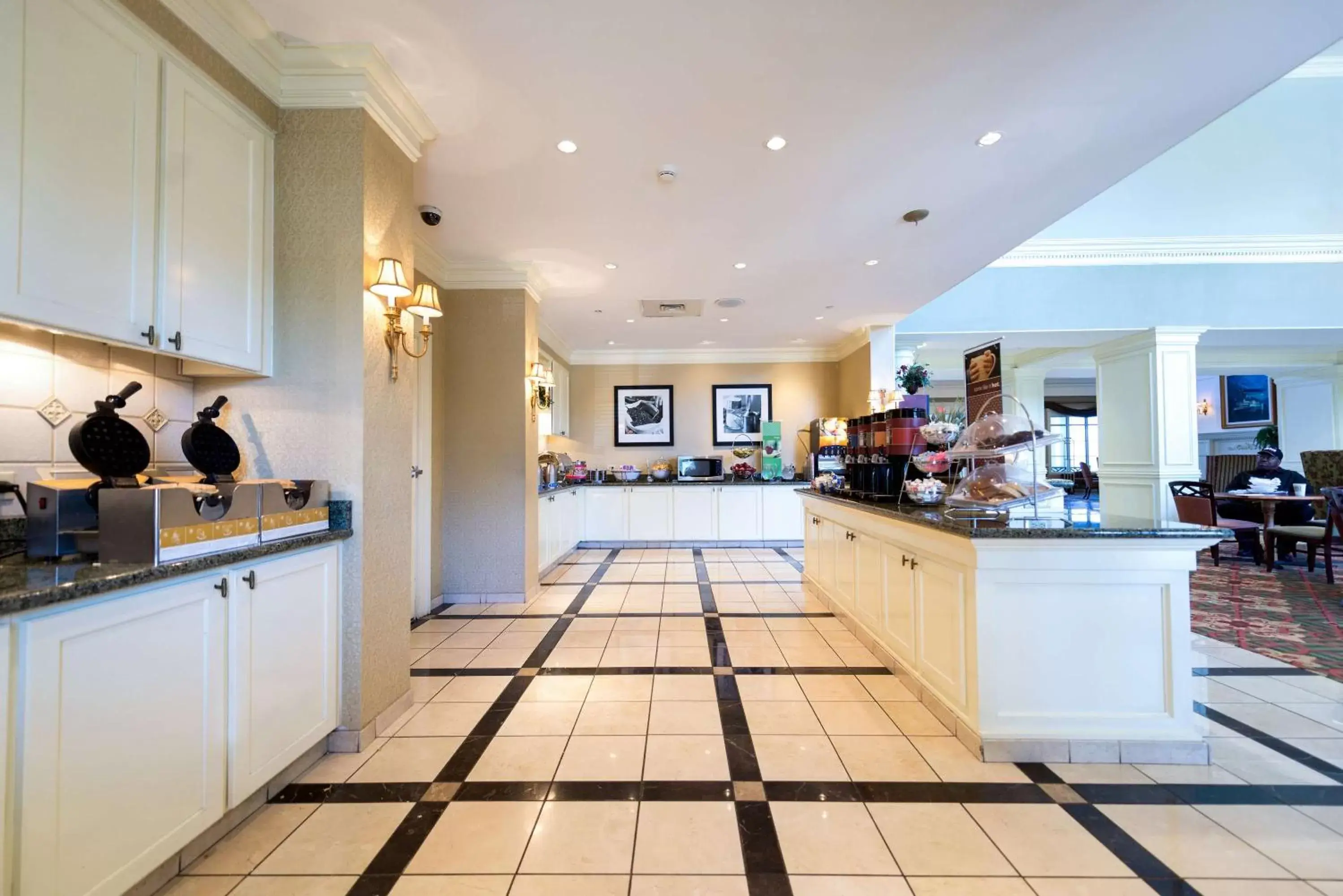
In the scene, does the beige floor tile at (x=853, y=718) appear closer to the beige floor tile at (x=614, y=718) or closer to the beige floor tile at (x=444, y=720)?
the beige floor tile at (x=614, y=718)

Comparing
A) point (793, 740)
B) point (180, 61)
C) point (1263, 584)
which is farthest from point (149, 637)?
point (1263, 584)

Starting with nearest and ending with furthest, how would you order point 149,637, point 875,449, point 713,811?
point 149,637
point 713,811
point 875,449

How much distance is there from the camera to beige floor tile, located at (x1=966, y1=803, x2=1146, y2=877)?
1499 mm

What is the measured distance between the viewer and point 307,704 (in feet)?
6.37

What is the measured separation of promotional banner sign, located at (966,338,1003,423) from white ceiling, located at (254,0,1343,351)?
1.04 metres

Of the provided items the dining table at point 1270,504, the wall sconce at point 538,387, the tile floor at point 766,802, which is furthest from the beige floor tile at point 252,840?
the dining table at point 1270,504

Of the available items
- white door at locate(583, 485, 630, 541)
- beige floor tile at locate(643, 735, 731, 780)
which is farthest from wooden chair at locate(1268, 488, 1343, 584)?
white door at locate(583, 485, 630, 541)

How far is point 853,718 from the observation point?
2414 millimetres

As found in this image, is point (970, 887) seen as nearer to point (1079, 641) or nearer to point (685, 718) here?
point (1079, 641)

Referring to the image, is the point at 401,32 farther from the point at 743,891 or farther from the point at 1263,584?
the point at 1263,584

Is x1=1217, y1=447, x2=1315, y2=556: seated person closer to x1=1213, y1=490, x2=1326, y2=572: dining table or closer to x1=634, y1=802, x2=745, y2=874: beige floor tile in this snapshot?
x1=1213, y1=490, x2=1326, y2=572: dining table

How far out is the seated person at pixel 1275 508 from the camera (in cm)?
569

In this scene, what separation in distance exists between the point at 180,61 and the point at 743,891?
321cm

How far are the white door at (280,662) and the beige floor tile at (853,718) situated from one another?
2.11 meters
